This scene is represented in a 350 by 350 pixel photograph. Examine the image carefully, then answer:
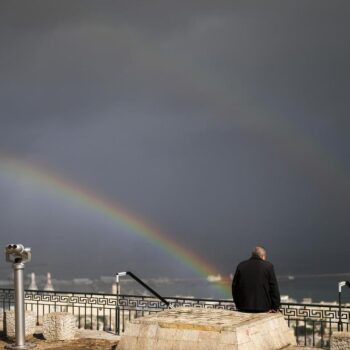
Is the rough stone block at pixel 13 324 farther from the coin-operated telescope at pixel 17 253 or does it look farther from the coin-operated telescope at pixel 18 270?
the coin-operated telescope at pixel 17 253

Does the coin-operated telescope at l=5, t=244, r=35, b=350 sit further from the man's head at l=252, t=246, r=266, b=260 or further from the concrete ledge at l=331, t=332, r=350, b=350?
the concrete ledge at l=331, t=332, r=350, b=350

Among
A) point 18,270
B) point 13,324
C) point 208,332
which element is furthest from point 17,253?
point 208,332

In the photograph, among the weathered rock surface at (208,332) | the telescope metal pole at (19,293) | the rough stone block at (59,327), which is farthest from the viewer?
the rough stone block at (59,327)

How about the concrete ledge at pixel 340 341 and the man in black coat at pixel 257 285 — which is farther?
the man in black coat at pixel 257 285

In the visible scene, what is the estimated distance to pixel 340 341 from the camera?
10695 mm

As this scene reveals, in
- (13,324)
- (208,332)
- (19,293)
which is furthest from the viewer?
(13,324)

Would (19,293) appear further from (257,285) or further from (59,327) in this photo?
(257,285)

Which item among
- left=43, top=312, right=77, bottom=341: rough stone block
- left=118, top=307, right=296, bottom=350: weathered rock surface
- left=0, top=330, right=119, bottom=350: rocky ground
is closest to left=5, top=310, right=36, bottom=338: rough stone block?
left=0, top=330, right=119, bottom=350: rocky ground

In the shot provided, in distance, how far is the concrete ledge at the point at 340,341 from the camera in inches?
418

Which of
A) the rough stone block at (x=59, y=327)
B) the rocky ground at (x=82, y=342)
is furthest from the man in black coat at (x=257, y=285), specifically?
the rough stone block at (x=59, y=327)

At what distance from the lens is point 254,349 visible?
32.5 ft

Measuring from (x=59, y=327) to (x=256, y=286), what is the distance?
516 cm

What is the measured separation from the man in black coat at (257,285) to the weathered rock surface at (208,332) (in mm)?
299

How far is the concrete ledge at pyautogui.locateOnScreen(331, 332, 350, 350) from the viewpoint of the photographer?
34.9 feet
